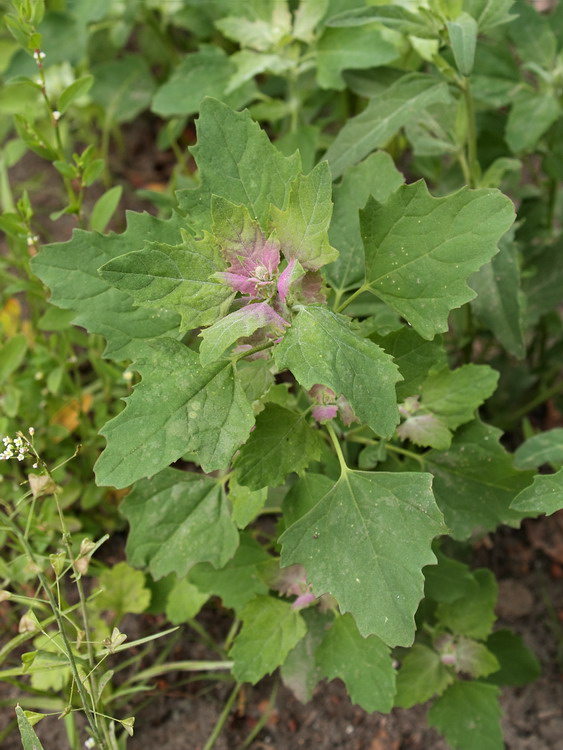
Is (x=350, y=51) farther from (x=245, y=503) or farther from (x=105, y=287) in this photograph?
(x=245, y=503)

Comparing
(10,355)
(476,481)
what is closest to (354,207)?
(476,481)

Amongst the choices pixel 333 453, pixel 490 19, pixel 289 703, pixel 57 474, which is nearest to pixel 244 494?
pixel 333 453

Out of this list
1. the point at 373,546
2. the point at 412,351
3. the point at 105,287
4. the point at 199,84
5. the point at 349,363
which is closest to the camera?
the point at 349,363

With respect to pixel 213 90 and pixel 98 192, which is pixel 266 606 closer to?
pixel 213 90

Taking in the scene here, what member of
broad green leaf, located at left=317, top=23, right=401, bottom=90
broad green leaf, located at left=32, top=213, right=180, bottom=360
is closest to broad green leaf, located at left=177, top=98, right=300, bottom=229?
broad green leaf, located at left=32, top=213, right=180, bottom=360

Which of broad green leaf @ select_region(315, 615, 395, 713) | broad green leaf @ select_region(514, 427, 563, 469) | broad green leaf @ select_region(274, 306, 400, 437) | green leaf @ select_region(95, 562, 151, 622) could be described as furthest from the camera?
green leaf @ select_region(95, 562, 151, 622)

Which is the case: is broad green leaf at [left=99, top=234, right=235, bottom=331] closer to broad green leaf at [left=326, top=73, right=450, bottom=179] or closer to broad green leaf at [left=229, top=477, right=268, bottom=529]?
broad green leaf at [left=229, top=477, right=268, bottom=529]
